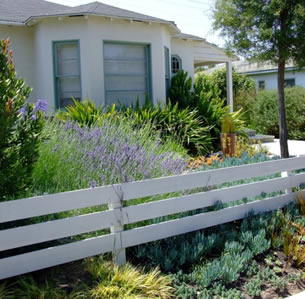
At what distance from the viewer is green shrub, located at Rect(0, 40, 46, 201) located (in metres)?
3.35

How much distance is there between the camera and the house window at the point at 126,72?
10.4m

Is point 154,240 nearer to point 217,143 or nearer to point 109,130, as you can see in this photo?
point 109,130

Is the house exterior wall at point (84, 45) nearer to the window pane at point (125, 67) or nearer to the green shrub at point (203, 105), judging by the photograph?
the window pane at point (125, 67)

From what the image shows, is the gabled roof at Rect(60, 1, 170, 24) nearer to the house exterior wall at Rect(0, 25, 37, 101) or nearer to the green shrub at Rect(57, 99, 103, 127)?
the house exterior wall at Rect(0, 25, 37, 101)

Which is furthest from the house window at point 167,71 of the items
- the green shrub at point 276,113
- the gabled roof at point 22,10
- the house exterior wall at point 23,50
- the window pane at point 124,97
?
the green shrub at point 276,113

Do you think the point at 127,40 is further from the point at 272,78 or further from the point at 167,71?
the point at 272,78

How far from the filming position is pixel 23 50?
10.9 m

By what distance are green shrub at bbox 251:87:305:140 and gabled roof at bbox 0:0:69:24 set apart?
28.0 feet

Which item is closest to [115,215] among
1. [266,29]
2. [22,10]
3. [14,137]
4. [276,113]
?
[14,137]

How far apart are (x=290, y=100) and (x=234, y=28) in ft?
26.6

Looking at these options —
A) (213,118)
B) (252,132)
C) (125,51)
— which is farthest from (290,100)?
(125,51)

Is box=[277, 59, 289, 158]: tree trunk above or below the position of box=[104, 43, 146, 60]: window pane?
below

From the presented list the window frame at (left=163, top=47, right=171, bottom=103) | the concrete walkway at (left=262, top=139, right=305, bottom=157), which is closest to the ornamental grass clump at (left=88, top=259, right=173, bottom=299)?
the concrete walkway at (left=262, top=139, right=305, bottom=157)

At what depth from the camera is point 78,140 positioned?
5.51 m
